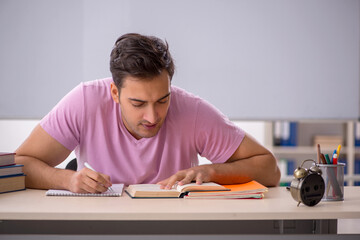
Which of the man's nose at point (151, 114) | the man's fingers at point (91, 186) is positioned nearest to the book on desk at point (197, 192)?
the man's fingers at point (91, 186)

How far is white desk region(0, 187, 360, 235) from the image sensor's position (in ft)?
4.42

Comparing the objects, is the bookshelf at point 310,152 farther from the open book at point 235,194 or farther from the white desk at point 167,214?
the open book at point 235,194

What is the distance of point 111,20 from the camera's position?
384cm

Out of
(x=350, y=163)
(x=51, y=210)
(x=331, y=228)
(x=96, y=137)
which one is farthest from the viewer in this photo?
(x=350, y=163)

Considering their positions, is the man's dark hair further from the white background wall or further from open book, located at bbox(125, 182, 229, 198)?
the white background wall

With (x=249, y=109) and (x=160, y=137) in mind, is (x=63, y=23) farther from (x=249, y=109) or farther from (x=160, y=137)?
(x=160, y=137)

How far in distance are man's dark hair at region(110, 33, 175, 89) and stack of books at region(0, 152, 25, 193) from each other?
46cm

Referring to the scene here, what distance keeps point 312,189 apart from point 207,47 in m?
2.55

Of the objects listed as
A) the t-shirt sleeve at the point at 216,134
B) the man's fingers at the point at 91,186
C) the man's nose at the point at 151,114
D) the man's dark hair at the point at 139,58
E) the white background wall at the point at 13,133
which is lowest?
the white background wall at the point at 13,133

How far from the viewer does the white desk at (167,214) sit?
4.42 feet

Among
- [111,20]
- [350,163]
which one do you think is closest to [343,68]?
[350,163]

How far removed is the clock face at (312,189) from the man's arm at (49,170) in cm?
63

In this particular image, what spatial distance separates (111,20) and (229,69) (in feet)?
3.36

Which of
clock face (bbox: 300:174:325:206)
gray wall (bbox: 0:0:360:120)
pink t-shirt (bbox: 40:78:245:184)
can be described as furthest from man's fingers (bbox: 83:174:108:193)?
gray wall (bbox: 0:0:360:120)
